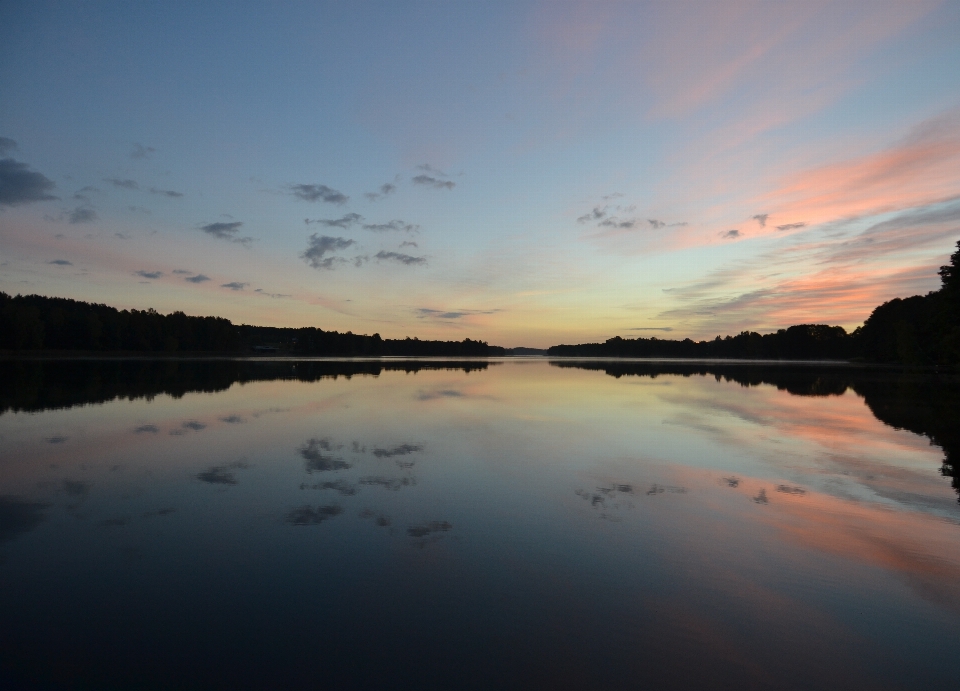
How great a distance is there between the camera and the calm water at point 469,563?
5.05 m

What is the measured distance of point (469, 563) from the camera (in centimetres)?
732

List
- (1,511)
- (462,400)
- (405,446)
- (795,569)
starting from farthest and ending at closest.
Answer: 1. (462,400)
2. (405,446)
3. (1,511)
4. (795,569)

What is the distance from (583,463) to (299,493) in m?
7.25

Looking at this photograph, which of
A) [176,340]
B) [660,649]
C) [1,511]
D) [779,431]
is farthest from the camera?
[176,340]

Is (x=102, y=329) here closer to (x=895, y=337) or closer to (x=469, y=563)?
(x=469, y=563)

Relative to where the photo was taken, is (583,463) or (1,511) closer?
(1,511)

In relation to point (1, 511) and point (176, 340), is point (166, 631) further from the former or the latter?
point (176, 340)

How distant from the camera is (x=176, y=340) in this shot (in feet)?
416

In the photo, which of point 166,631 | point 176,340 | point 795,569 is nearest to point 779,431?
point 795,569

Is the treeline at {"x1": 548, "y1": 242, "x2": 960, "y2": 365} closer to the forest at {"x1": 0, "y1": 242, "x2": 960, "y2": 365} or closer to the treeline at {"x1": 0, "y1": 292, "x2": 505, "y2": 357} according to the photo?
the forest at {"x1": 0, "y1": 242, "x2": 960, "y2": 365}

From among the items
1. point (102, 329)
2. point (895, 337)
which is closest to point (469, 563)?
point (895, 337)

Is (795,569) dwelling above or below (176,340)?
below

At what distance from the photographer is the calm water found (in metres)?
5.05

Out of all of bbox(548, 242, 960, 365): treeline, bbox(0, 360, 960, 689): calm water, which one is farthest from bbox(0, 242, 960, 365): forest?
bbox(0, 360, 960, 689): calm water
